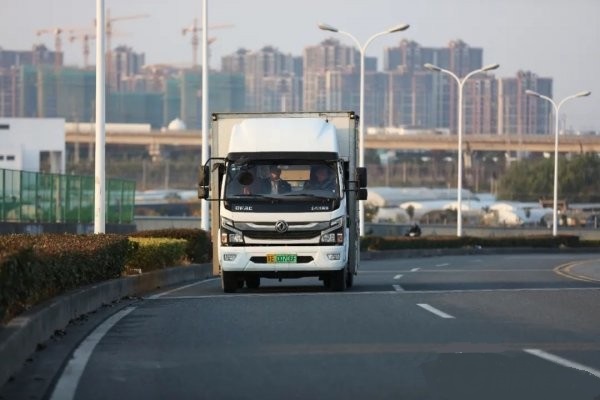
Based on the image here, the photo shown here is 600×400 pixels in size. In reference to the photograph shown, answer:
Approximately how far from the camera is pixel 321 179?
21.5 meters

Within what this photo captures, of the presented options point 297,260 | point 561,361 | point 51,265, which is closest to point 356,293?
point 297,260

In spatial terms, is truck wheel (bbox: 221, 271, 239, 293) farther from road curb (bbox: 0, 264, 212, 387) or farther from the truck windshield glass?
road curb (bbox: 0, 264, 212, 387)

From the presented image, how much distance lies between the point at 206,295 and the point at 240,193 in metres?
1.75

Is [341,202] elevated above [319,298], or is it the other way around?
[341,202]

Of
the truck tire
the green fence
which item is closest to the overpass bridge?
the green fence

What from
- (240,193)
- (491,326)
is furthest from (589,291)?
(491,326)

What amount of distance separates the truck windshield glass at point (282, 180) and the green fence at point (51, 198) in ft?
73.5

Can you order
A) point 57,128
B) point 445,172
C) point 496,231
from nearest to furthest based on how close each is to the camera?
point 496,231, point 57,128, point 445,172

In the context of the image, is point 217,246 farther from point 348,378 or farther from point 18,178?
point 18,178

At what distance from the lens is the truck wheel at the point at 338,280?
21906 millimetres

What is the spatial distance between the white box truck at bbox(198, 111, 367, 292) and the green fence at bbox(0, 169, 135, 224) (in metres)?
22.1

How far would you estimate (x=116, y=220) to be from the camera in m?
57.4

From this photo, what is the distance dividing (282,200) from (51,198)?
28337 mm

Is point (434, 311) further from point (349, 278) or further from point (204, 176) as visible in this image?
point (349, 278)
